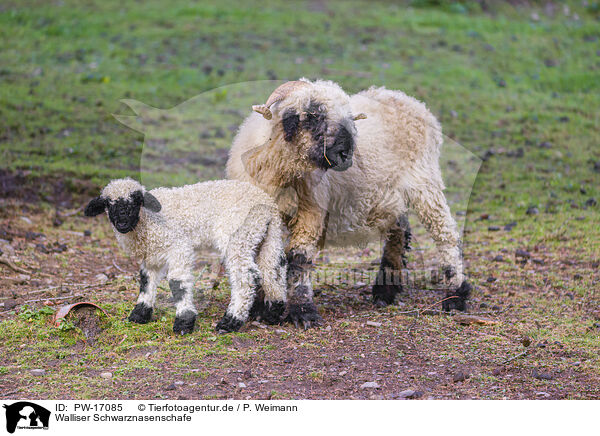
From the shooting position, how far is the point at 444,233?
7.55m

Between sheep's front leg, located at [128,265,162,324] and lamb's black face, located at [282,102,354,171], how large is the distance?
1.70 meters

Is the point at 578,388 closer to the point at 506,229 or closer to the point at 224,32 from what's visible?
the point at 506,229

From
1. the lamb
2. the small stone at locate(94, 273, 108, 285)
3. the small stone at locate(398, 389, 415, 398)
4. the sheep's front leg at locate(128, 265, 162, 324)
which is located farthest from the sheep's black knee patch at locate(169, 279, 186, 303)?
the small stone at locate(398, 389, 415, 398)

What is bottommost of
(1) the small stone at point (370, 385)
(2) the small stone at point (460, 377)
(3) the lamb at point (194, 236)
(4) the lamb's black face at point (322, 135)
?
(1) the small stone at point (370, 385)

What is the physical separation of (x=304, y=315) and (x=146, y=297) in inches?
56.5

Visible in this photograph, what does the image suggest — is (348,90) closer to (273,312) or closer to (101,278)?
(273,312)

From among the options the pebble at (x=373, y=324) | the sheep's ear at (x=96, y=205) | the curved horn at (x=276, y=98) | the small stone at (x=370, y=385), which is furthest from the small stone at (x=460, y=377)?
the sheep's ear at (x=96, y=205)

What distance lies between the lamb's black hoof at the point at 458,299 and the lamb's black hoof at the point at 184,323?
2704mm

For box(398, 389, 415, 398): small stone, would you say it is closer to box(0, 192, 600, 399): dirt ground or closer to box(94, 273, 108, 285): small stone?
box(0, 192, 600, 399): dirt ground

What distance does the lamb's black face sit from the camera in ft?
19.8

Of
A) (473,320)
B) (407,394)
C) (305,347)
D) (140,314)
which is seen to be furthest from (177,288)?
(473,320)
